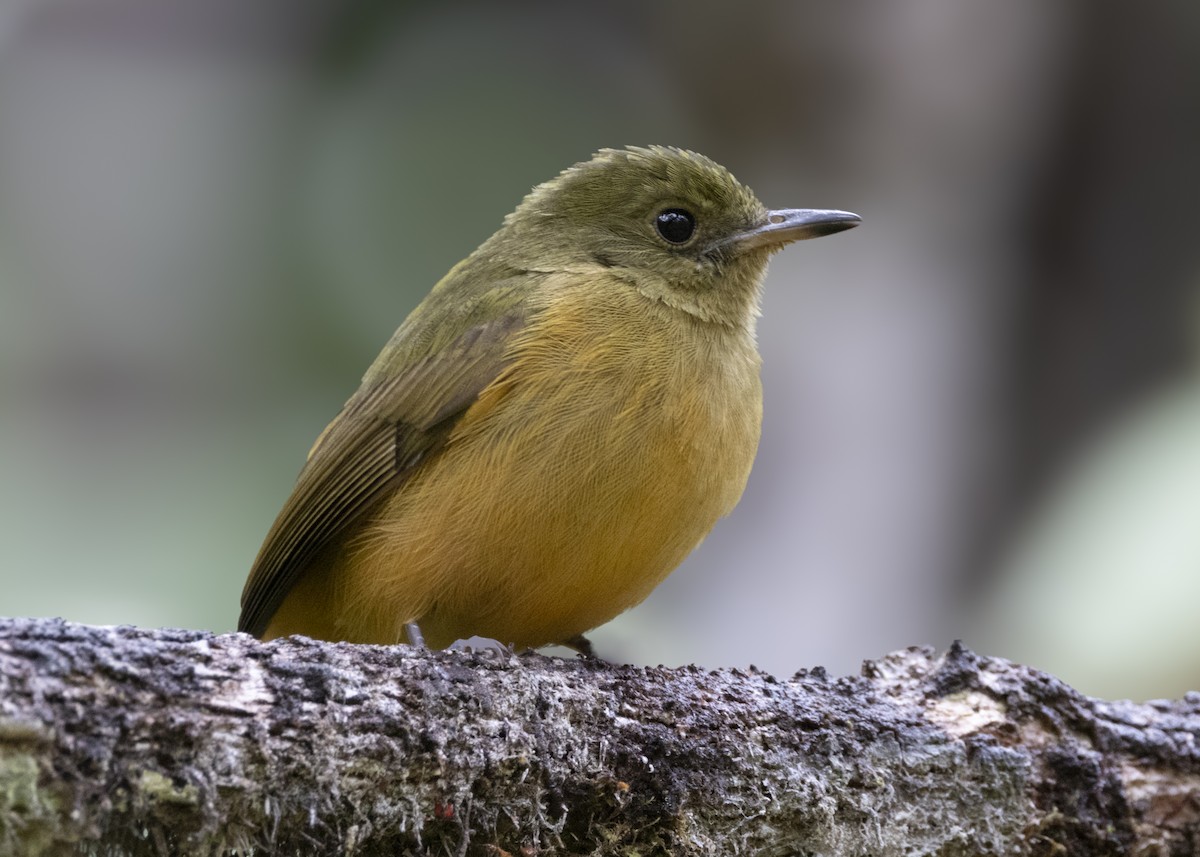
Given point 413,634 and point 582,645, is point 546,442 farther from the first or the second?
point 582,645

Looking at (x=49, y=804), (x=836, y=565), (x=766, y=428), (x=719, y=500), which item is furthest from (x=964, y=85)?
(x=49, y=804)

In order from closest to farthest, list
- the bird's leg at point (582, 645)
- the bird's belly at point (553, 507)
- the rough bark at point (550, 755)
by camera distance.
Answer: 1. the rough bark at point (550, 755)
2. the bird's belly at point (553, 507)
3. the bird's leg at point (582, 645)

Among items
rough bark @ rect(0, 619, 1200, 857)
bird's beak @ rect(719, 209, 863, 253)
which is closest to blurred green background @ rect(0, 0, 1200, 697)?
bird's beak @ rect(719, 209, 863, 253)

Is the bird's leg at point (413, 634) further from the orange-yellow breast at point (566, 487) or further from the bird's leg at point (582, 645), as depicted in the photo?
the bird's leg at point (582, 645)

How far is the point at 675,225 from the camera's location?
4.74 m

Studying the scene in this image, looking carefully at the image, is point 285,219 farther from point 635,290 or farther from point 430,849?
point 430,849

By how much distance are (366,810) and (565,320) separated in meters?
1.73

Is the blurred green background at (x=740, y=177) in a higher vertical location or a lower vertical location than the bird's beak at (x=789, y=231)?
higher

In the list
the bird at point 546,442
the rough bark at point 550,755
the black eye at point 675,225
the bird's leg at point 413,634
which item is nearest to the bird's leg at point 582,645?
the bird at point 546,442

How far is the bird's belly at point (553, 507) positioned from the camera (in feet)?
12.4

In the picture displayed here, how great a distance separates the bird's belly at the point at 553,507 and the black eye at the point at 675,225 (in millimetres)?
869

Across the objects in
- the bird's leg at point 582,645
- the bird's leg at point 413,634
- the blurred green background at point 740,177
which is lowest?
the bird's leg at point 413,634

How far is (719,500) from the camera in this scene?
398 cm

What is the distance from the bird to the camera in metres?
3.80
